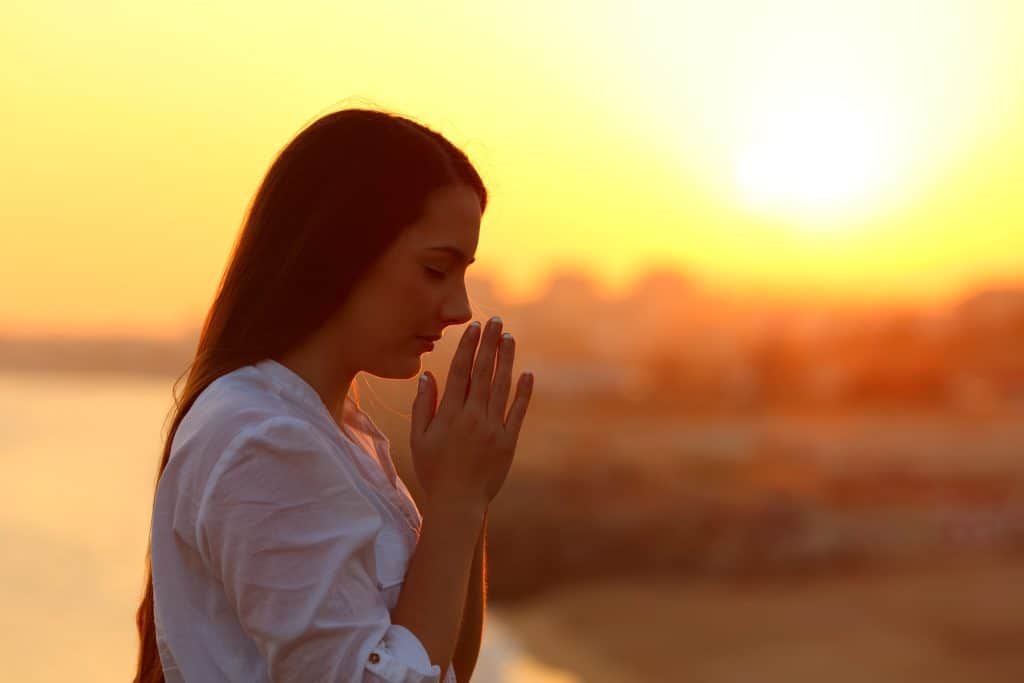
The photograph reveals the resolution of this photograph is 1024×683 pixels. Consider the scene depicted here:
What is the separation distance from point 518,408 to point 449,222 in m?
0.25

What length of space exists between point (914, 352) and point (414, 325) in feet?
238

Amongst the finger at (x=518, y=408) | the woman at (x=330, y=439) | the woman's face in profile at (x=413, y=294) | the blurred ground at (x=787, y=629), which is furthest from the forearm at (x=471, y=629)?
the blurred ground at (x=787, y=629)

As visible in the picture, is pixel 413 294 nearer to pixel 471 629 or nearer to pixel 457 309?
pixel 457 309

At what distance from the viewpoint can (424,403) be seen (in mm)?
1688

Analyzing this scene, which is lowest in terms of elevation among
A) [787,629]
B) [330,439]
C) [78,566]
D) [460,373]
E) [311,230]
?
[78,566]

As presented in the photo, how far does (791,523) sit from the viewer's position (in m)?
22.8

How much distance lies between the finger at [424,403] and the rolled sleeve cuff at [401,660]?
0.85ft

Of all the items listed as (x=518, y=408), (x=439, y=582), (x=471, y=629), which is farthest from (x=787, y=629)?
(x=439, y=582)

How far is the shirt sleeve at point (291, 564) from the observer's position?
4.87ft

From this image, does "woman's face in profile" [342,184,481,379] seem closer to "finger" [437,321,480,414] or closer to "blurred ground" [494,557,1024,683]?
"finger" [437,321,480,414]

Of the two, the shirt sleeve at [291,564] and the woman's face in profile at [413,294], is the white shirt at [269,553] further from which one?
the woman's face in profile at [413,294]

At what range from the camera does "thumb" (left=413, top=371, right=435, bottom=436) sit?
1671 mm

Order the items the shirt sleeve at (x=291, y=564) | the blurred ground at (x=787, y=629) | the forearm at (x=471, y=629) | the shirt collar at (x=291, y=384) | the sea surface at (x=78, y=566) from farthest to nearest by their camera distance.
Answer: the blurred ground at (x=787, y=629) < the sea surface at (x=78, y=566) < the forearm at (x=471, y=629) < the shirt collar at (x=291, y=384) < the shirt sleeve at (x=291, y=564)

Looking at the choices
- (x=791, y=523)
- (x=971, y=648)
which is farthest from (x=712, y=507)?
(x=971, y=648)
